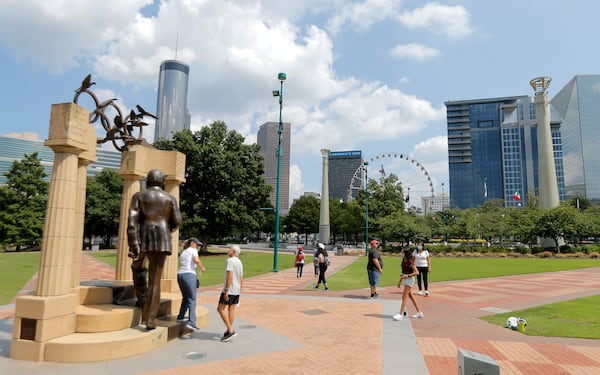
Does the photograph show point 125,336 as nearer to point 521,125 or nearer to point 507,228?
point 507,228

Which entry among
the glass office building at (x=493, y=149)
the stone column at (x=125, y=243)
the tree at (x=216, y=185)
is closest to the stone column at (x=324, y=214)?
the tree at (x=216, y=185)

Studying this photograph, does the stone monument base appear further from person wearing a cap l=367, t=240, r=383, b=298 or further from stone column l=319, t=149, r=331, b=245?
stone column l=319, t=149, r=331, b=245

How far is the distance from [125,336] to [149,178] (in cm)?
289

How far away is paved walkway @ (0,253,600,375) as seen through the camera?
5.54 m

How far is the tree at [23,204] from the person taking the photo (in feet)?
139

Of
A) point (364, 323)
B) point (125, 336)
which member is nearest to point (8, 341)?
point (125, 336)

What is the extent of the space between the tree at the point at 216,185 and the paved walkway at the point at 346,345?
1012 inches

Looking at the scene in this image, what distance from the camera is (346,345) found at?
6879 millimetres

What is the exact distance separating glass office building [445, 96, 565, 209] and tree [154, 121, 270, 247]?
127442 mm

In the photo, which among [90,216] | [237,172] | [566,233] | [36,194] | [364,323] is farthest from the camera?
[90,216]

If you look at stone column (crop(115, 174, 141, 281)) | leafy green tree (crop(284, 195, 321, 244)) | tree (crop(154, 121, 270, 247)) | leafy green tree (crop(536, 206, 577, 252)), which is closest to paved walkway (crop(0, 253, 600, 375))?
stone column (crop(115, 174, 141, 281))

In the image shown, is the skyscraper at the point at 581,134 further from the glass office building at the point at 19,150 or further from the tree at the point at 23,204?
the glass office building at the point at 19,150

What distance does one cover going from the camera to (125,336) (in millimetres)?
6078

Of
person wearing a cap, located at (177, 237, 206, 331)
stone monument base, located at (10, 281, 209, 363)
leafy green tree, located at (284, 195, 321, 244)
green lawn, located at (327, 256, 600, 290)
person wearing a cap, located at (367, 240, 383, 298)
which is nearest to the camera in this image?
stone monument base, located at (10, 281, 209, 363)
